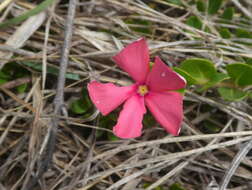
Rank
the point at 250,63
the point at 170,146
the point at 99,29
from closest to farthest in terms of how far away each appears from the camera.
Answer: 1. the point at 250,63
2. the point at 170,146
3. the point at 99,29

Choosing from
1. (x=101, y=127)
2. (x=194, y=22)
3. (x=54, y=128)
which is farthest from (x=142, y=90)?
(x=194, y=22)

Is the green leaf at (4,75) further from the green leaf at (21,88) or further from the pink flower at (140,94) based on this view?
the pink flower at (140,94)

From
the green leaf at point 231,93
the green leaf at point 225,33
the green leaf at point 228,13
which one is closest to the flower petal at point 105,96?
the green leaf at point 231,93

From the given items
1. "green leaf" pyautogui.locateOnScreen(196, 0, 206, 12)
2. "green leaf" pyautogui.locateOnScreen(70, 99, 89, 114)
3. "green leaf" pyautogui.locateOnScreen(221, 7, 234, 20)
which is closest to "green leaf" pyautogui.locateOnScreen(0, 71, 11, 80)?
"green leaf" pyautogui.locateOnScreen(70, 99, 89, 114)

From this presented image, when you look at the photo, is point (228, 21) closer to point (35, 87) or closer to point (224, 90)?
point (224, 90)

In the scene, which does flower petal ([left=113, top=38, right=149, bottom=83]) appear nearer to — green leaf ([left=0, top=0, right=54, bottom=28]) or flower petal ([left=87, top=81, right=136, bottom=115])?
flower petal ([left=87, top=81, right=136, bottom=115])

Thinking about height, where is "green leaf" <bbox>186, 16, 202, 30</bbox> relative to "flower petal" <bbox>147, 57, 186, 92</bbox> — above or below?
above

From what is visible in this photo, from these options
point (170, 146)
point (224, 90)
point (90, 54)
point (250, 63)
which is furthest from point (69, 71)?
point (250, 63)
